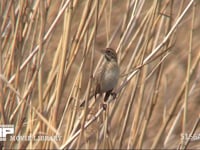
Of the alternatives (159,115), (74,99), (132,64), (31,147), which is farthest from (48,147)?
(159,115)

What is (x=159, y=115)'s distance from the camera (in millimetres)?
4164

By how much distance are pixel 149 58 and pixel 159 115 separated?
2123 millimetres

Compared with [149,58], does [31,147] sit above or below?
below

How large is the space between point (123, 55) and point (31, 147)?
567mm

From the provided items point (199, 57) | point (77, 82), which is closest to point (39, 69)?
point (77, 82)

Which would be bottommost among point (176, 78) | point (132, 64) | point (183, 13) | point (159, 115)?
point (159, 115)

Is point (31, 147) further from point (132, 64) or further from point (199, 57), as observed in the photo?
point (199, 57)

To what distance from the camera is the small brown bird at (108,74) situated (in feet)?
7.76

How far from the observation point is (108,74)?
2377 mm

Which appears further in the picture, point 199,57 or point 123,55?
point 123,55

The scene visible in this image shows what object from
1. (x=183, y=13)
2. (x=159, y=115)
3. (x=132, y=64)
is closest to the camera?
(x=183, y=13)

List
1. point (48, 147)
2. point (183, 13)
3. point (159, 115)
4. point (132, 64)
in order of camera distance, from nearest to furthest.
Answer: point (183, 13) → point (48, 147) → point (132, 64) → point (159, 115)

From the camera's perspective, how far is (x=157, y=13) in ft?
7.09

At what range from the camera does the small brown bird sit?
2.37 metres
